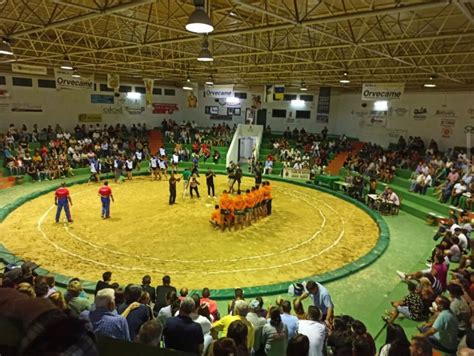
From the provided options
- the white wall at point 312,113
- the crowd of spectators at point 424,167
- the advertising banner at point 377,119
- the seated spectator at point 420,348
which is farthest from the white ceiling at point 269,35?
the seated spectator at point 420,348

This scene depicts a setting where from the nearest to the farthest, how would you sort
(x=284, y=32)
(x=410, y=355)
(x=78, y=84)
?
(x=410, y=355) → (x=284, y=32) → (x=78, y=84)

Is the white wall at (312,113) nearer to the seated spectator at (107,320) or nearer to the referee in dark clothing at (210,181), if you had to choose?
the referee in dark clothing at (210,181)

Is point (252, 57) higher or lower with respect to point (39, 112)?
higher

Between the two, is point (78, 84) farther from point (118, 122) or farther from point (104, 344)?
point (104, 344)

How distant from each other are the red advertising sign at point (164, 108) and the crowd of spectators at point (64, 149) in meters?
4.43

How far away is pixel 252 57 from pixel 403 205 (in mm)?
10053

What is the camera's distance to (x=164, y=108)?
1193 inches

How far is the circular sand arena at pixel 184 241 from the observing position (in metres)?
8.66

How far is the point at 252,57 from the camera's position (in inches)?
695

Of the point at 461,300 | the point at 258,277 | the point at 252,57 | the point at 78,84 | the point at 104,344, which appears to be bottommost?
the point at 258,277

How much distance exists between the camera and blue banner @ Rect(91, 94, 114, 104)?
25500 mm

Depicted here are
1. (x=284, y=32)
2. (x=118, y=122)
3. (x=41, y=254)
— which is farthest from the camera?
(x=118, y=122)

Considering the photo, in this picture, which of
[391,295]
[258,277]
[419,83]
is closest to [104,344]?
[258,277]

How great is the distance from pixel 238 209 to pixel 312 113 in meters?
19.8
